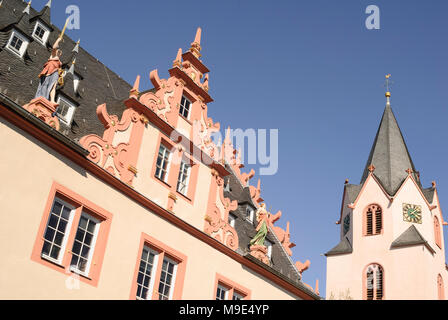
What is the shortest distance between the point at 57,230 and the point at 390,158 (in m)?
32.3

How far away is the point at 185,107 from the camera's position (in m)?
19.4

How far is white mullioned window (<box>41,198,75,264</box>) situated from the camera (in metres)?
13.0

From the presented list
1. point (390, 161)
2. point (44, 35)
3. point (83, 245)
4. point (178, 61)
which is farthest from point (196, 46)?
point (390, 161)

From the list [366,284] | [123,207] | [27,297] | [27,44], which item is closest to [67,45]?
[27,44]

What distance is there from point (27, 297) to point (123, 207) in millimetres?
3769

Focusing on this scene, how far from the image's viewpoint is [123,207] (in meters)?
15.2

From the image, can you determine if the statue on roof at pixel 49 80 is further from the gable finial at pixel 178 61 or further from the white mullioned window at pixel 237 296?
the white mullioned window at pixel 237 296

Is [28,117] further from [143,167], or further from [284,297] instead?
[284,297]

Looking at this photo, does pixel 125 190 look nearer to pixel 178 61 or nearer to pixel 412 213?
pixel 178 61

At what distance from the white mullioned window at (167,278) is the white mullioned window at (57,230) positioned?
3.40 meters

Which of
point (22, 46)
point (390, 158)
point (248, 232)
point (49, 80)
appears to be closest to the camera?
point (49, 80)

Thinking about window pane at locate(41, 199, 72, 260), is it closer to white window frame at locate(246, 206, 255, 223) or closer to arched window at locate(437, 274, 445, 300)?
white window frame at locate(246, 206, 255, 223)

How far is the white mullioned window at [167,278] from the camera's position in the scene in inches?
622

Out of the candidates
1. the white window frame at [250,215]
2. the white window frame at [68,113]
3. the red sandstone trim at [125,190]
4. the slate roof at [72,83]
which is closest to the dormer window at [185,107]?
the red sandstone trim at [125,190]
